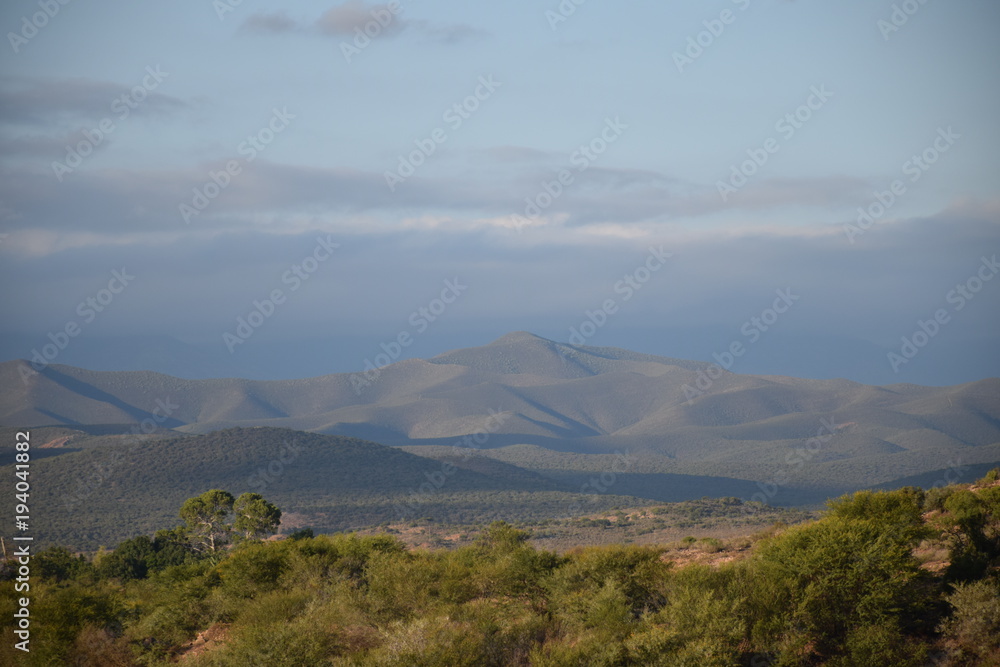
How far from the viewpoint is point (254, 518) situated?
156ft

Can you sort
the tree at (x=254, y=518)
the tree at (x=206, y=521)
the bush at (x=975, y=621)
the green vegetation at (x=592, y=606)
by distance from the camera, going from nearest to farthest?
the bush at (x=975, y=621)
the green vegetation at (x=592, y=606)
the tree at (x=254, y=518)
the tree at (x=206, y=521)

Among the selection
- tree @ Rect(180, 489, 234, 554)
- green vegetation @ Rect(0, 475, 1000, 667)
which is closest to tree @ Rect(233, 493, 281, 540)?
tree @ Rect(180, 489, 234, 554)

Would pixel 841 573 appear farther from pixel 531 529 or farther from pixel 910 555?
pixel 531 529

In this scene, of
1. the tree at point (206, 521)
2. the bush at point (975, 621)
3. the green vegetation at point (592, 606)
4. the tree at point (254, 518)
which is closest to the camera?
the bush at point (975, 621)

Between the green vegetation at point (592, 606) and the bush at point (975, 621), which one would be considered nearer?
the bush at point (975, 621)

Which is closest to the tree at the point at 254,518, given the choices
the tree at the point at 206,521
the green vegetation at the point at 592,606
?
the tree at the point at 206,521

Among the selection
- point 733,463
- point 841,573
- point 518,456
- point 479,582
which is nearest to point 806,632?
point 841,573

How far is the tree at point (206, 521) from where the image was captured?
47812 millimetres

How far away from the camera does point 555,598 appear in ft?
77.2

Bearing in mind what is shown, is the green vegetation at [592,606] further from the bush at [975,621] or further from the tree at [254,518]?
the tree at [254,518]

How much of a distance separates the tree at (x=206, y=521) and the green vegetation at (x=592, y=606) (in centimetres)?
1873

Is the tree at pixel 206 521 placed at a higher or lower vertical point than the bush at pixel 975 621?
lower

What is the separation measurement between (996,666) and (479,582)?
12908 millimetres

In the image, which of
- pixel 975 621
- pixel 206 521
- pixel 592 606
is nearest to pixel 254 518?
pixel 206 521
